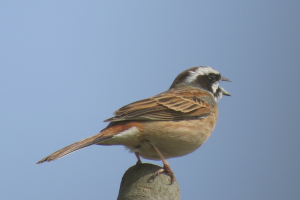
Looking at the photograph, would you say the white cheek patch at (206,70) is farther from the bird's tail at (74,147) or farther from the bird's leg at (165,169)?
the bird's tail at (74,147)

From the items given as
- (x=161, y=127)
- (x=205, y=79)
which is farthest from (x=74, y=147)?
(x=205, y=79)

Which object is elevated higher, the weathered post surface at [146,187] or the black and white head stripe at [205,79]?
the black and white head stripe at [205,79]

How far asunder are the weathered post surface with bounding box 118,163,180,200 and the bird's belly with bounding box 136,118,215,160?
3.73 feet

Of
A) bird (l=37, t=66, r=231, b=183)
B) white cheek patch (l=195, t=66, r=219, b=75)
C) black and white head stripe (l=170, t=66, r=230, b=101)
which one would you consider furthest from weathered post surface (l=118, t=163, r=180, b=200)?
white cheek patch (l=195, t=66, r=219, b=75)

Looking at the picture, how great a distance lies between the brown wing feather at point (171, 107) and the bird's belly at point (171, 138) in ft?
0.47

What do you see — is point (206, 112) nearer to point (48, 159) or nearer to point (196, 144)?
point (196, 144)

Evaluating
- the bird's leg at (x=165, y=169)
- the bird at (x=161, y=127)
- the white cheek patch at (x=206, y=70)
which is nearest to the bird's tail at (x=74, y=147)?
the bird at (x=161, y=127)

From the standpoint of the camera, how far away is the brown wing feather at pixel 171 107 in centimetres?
561

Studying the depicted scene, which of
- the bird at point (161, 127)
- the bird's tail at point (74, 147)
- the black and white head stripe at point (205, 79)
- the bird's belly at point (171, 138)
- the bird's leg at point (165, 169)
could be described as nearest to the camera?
the bird's leg at point (165, 169)

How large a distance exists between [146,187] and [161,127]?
173 centimetres

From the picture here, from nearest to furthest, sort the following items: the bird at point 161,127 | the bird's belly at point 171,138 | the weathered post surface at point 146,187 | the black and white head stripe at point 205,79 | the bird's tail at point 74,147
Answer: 1. the weathered post surface at point 146,187
2. the bird's tail at point 74,147
3. the bird at point 161,127
4. the bird's belly at point 171,138
5. the black and white head stripe at point 205,79

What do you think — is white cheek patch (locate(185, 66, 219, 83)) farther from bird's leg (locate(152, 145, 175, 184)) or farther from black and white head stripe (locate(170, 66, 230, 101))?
bird's leg (locate(152, 145, 175, 184))

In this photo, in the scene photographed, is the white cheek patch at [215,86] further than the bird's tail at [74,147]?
Yes

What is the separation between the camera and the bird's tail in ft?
15.1
